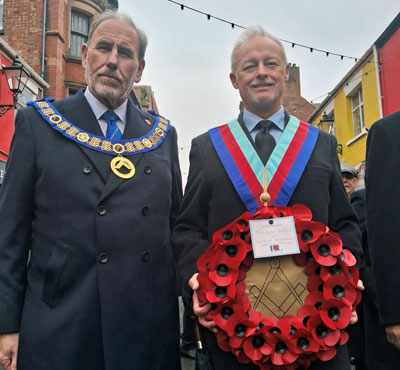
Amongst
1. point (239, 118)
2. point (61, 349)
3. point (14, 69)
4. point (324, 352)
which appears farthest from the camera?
point (14, 69)

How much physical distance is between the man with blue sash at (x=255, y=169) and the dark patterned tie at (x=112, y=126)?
40 cm

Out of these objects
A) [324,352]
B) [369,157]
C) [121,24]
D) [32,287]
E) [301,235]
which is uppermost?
[121,24]

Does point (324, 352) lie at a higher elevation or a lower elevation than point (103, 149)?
lower

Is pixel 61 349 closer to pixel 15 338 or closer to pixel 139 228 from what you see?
pixel 15 338

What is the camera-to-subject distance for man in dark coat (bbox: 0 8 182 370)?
5.80 ft

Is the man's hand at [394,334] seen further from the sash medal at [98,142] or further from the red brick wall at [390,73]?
the red brick wall at [390,73]

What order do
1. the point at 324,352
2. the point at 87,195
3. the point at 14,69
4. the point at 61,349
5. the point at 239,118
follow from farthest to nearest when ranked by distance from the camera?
the point at 14,69 → the point at 239,118 → the point at 87,195 → the point at 61,349 → the point at 324,352

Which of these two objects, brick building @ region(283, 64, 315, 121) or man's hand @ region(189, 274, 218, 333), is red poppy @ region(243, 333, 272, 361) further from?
brick building @ region(283, 64, 315, 121)

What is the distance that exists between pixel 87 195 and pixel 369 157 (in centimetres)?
127

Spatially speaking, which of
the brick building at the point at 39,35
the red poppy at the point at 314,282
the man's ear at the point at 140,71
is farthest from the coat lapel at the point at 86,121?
the brick building at the point at 39,35

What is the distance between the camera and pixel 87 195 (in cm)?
187

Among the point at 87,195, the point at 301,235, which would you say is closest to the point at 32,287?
the point at 87,195

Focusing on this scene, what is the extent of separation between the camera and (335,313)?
1.61 metres

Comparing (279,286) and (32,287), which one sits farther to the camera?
(32,287)
